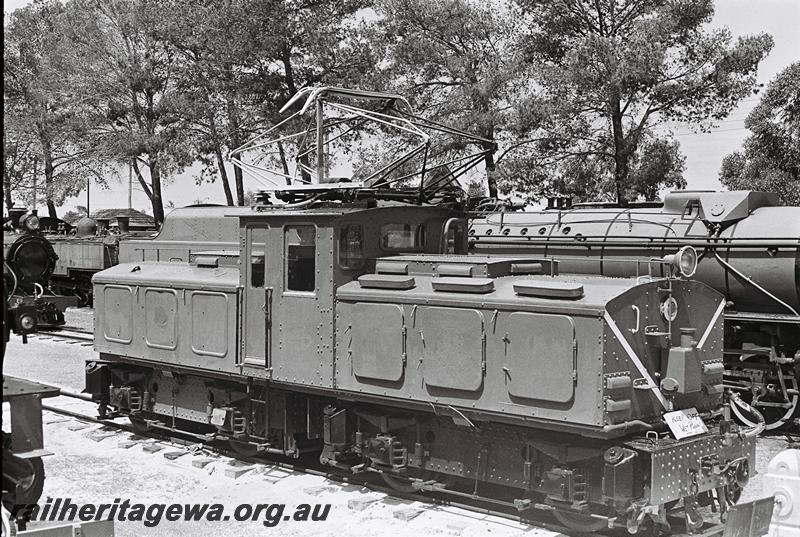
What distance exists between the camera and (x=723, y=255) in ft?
38.9

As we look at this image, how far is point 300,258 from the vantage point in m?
9.09

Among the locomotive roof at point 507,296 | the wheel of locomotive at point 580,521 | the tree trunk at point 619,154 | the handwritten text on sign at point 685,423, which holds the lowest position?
the wheel of locomotive at point 580,521

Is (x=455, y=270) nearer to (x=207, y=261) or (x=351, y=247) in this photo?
(x=351, y=247)

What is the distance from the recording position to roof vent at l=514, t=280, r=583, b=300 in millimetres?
7109

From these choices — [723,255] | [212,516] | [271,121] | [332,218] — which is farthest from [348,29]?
[212,516]

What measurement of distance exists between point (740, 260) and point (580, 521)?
18.2 ft

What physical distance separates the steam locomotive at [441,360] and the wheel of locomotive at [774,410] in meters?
3.81

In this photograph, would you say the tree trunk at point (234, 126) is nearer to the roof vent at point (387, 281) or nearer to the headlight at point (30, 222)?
the roof vent at point (387, 281)

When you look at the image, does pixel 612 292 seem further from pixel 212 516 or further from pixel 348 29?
pixel 348 29

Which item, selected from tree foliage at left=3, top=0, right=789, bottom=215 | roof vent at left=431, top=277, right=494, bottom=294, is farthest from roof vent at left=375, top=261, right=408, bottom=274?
tree foliage at left=3, top=0, right=789, bottom=215

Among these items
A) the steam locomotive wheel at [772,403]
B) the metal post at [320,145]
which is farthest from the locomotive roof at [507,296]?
the steam locomotive wheel at [772,403]

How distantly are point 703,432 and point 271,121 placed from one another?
17989 millimetres

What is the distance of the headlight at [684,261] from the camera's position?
24.9ft

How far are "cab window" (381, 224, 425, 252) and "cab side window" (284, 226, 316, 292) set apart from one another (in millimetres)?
749
